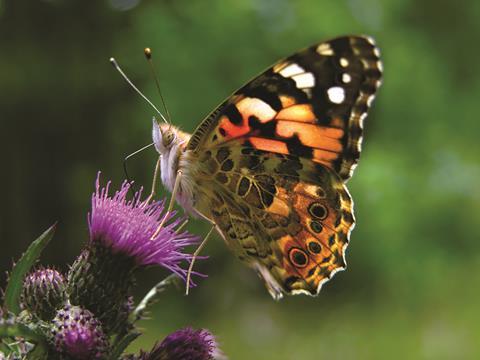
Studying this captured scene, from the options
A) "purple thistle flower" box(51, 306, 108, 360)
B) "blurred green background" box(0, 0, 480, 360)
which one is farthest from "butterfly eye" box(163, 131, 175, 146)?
"blurred green background" box(0, 0, 480, 360)

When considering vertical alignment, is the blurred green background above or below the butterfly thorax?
below

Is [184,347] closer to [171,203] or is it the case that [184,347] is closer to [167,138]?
[171,203]

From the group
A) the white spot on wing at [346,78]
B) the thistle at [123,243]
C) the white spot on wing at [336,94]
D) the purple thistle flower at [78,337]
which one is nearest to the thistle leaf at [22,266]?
the purple thistle flower at [78,337]

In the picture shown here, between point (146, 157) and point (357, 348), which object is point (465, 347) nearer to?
point (357, 348)

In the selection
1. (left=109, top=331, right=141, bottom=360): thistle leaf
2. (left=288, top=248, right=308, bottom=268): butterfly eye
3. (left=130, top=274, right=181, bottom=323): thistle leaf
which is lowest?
(left=288, top=248, right=308, bottom=268): butterfly eye

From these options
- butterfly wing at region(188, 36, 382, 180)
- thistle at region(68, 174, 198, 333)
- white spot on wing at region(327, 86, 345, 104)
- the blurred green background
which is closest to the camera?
thistle at region(68, 174, 198, 333)

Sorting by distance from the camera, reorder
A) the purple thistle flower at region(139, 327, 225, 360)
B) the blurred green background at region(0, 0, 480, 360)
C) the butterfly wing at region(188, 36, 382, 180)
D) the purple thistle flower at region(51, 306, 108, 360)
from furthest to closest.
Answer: the blurred green background at region(0, 0, 480, 360)
the butterfly wing at region(188, 36, 382, 180)
the purple thistle flower at region(139, 327, 225, 360)
the purple thistle flower at region(51, 306, 108, 360)

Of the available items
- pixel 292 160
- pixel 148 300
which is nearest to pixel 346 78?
pixel 292 160

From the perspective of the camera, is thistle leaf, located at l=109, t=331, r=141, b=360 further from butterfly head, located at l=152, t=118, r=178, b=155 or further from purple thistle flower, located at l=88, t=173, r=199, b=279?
butterfly head, located at l=152, t=118, r=178, b=155

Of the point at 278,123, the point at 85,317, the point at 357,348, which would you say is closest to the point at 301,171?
the point at 278,123
